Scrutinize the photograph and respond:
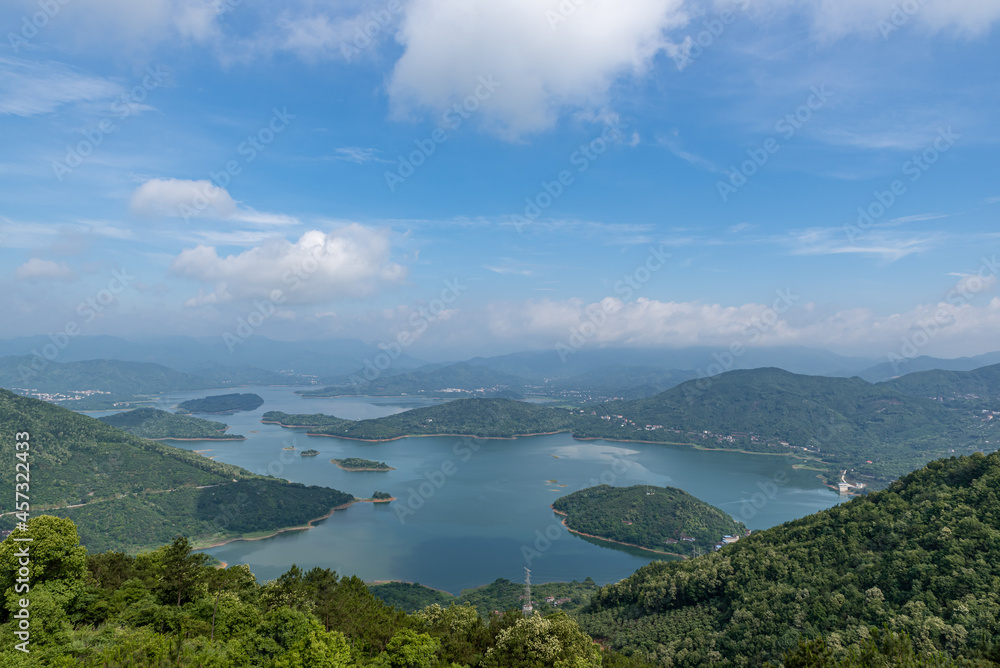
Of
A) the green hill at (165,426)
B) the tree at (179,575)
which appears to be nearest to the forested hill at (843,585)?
the tree at (179,575)

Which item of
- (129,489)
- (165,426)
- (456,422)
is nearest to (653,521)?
(129,489)

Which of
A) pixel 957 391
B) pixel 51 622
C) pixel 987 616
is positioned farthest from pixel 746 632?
pixel 957 391

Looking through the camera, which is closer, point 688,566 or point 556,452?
point 688,566

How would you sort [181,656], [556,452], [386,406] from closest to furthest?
[181,656], [556,452], [386,406]

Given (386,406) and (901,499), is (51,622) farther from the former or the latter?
(386,406)

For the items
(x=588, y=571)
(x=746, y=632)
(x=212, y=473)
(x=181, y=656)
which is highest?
(x=181, y=656)

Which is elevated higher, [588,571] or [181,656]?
[181,656]
